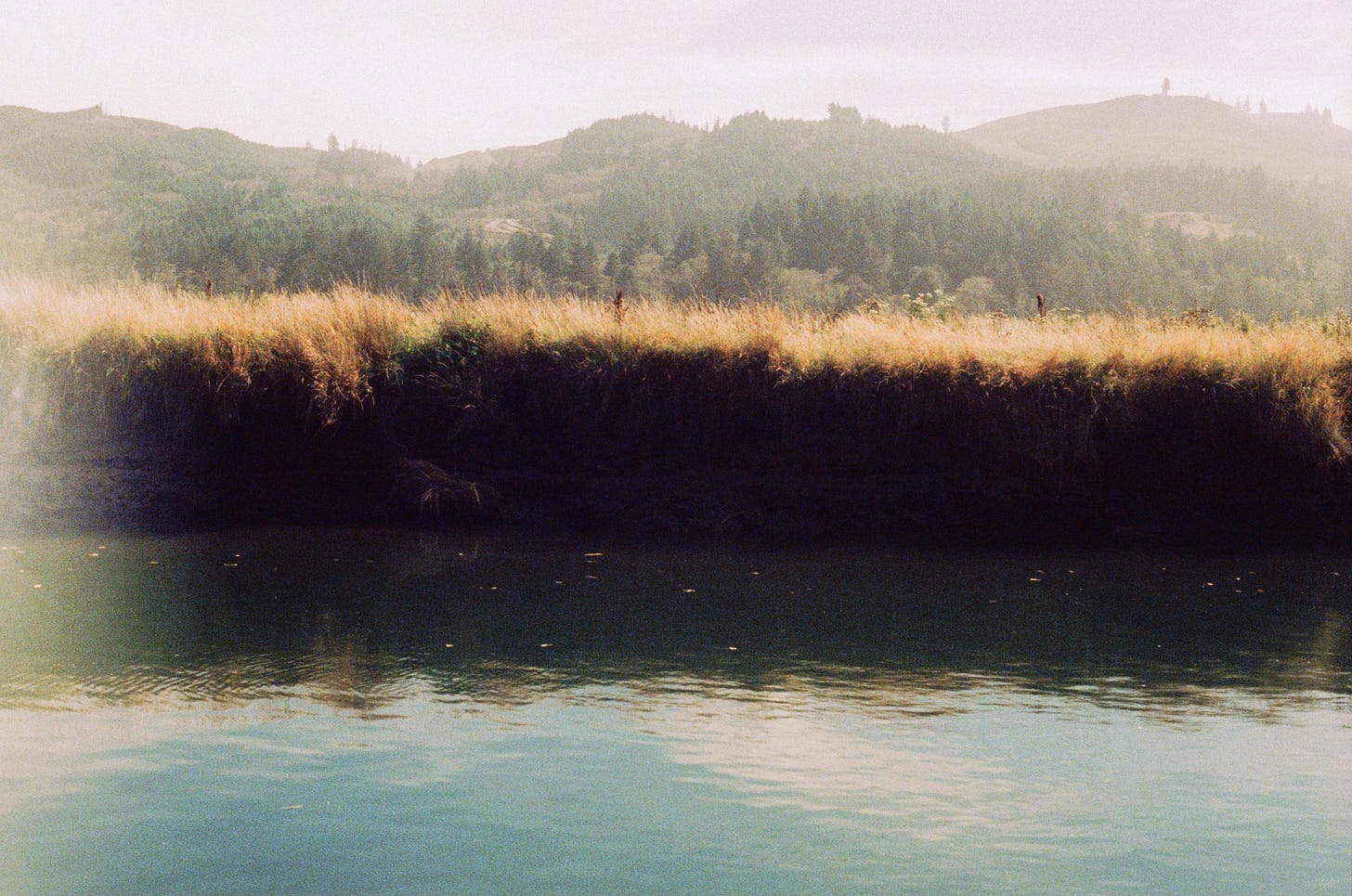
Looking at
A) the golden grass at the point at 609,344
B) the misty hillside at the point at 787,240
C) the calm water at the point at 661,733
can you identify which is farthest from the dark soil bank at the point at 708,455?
the misty hillside at the point at 787,240

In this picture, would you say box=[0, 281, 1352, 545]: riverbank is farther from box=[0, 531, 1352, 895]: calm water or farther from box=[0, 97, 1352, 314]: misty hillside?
box=[0, 97, 1352, 314]: misty hillside

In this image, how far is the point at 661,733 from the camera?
20.1 ft

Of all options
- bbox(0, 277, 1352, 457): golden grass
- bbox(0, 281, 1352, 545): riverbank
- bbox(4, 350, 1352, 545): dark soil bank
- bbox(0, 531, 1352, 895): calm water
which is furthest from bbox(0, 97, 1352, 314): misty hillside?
bbox(0, 531, 1352, 895): calm water

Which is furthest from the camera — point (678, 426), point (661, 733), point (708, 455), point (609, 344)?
point (609, 344)

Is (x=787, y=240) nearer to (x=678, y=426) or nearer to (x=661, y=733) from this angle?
(x=678, y=426)

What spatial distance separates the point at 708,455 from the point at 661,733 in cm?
787

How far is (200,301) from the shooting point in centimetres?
1512

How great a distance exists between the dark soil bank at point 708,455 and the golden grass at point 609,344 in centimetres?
17

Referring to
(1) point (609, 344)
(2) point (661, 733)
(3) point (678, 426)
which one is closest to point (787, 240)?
(1) point (609, 344)

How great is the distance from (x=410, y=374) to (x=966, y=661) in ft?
27.6

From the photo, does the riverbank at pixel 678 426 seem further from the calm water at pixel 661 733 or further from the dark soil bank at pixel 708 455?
the calm water at pixel 661 733

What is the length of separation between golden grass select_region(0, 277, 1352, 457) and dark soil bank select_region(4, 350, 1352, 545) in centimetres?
17

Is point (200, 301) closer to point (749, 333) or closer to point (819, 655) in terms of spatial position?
point (749, 333)

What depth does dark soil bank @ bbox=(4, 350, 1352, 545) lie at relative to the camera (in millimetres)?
13266
